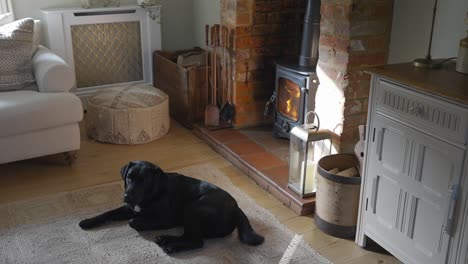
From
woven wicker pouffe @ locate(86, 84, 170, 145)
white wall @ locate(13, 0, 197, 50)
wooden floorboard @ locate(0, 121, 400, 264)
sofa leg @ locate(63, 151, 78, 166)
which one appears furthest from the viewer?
white wall @ locate(13, 0, 197, 50)

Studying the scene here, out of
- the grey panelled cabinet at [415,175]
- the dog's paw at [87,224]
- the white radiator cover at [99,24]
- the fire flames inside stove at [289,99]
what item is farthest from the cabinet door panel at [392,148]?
the white radiator cover at [99,24]

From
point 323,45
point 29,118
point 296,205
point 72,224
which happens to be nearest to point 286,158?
point 296,205

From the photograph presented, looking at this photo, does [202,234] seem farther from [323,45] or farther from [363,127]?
[323,45]

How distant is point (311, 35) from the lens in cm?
325

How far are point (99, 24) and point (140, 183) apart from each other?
227 centimetres

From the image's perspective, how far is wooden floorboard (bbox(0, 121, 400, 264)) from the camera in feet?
8.14

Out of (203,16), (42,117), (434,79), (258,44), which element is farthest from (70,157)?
(434,79)

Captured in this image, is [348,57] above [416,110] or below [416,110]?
above

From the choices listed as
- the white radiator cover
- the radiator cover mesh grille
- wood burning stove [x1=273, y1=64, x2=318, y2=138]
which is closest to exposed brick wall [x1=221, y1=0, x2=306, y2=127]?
wood burning stove [x1=273, y1=64, x2=318, y2=138]

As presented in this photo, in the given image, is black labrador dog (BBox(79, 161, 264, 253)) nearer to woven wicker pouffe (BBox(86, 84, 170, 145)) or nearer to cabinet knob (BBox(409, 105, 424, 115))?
cabinet knob (BBox(409, 105, 424, 115))

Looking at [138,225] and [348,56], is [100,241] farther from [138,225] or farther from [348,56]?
[348,56]

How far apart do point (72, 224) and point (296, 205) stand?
1.19 m

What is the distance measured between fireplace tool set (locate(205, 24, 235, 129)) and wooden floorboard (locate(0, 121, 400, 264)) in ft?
0.74

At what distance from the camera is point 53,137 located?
10.2 feet
